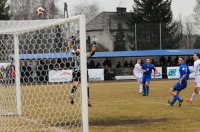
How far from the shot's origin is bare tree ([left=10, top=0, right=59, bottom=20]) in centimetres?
7175

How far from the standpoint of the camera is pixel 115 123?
11578mm

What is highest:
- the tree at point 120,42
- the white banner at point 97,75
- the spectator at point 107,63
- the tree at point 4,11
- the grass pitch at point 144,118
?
the tree at point 4,11

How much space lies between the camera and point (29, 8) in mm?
72875

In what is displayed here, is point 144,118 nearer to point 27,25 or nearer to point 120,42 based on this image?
point 27,25

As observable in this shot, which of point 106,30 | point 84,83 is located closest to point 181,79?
point 84,83

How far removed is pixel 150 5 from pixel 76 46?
5436 cm

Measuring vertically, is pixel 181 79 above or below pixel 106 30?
below

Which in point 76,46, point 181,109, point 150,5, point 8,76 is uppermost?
point 150,5

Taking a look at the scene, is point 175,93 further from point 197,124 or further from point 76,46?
point 76,46

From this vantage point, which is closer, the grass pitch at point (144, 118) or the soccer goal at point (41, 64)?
the soccer goal at point (41, 64)

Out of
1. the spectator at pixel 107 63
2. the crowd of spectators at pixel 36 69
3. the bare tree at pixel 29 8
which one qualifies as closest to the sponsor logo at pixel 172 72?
the spectator at pixel 107 63

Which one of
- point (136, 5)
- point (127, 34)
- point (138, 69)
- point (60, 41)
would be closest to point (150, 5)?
point (136, 5)

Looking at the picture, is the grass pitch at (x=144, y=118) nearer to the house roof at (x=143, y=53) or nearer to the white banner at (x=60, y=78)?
the white banner at (x=60, y=78)

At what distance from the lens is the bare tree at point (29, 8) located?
7175 centimetres
